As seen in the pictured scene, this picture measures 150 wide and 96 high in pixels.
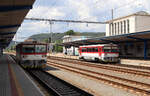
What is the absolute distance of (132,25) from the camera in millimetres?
57594

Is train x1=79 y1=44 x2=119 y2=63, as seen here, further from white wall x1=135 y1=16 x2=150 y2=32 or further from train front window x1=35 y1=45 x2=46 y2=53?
white wall x1=135 y1=16 x2=150 y2=32

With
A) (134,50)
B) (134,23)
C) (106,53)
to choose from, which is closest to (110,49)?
(106,53)

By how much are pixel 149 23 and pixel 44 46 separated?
47.3 m

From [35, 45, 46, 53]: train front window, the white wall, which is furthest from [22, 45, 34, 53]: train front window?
the white wall

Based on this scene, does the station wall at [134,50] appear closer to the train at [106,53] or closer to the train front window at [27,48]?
the train at [106,53]

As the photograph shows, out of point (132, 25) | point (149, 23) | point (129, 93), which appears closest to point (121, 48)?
point (132, 25)

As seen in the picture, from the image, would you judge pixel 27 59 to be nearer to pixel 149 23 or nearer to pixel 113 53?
pixel 113 53

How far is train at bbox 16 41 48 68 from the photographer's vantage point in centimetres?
1858

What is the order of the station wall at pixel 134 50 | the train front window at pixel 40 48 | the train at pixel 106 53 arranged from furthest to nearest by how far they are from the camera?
the station wall at pixel 134 50 < the train at pixel 106 53 < the train front window at pixel 40 48

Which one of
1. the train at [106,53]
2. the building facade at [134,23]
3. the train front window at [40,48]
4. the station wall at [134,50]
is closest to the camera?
the train front window at [40,48]

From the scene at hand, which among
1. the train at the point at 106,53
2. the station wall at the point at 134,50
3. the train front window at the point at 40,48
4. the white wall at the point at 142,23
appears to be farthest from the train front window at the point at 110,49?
the white wall at the point at 142,23

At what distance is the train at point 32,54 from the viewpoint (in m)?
18.6

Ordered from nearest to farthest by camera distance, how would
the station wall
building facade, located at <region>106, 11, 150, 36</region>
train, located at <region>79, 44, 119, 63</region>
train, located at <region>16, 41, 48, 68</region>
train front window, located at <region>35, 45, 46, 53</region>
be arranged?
1. train, located at <region>16, 41, 48, 68</region>
2. train front window, located at <region>35, 45, 46, 53</region>
3. train, located at <region>79, 44, 119, 63</region>
4. the station wall
5. building facade, located at <region>106, 11, 150, 36</region>

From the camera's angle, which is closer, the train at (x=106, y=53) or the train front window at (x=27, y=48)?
the train front window at (x=27, y=48)
